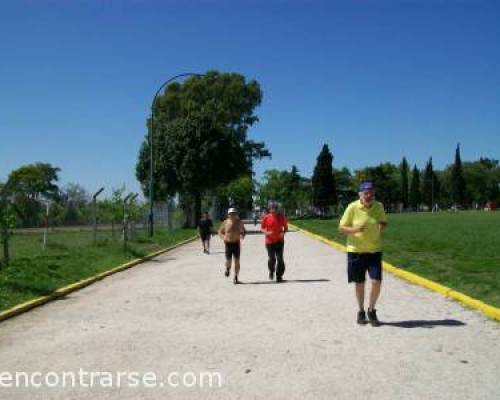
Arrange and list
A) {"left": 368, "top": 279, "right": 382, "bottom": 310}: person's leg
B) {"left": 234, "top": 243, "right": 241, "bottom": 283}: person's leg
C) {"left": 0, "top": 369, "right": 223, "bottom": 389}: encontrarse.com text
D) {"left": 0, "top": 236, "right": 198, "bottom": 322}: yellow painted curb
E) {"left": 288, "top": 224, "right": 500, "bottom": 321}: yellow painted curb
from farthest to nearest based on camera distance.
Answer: {"left": 234, "top": 243, "right": 241, "bottom": 283}: person's leg, {"left": 0, "top": 236, "right": 198, "bottom": 322}: yellow painted curb, {"left": 288, "top": 224, "right": 500, "bottom": 321}: yellow painted curb, {"left": 368, "top": 279, "right": 382, "bottom": 310}: person's leg, {"left": 0, "top": 369, "right": 223, "bottom": 389}: encontrarse.com text

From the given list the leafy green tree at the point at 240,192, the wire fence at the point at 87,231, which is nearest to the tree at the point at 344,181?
the leafy green tree at the point at 240,192

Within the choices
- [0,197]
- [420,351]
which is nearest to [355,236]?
[420,351]

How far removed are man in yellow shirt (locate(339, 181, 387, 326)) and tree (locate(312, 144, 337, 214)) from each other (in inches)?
4048

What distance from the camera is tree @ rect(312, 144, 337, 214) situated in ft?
367

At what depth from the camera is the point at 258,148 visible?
67.6 meters

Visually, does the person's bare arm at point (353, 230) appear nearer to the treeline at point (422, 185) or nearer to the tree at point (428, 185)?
the treeline at point (422, 185)

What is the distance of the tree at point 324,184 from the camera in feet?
367

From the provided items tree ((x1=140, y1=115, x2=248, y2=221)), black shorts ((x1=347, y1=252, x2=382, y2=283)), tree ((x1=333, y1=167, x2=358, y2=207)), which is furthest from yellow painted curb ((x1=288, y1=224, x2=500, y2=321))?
tree ((x1=333, y1=167, x2=358, y2=207))

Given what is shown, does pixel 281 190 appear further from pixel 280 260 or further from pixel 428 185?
pixel 280 260

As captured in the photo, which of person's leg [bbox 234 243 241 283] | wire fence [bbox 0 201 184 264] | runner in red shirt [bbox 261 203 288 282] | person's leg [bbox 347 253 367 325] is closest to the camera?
person's leg [bbox 347 253 367 325]

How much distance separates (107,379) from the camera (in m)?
6.31

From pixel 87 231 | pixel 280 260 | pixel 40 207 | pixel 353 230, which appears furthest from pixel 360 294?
pixel 87 231

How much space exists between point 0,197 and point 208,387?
36.0 feet

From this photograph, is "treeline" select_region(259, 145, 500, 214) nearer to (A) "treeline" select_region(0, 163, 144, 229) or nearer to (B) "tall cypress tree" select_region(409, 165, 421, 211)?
(B) "tall cypress tree" select_region(409, 165, 421, 211)
